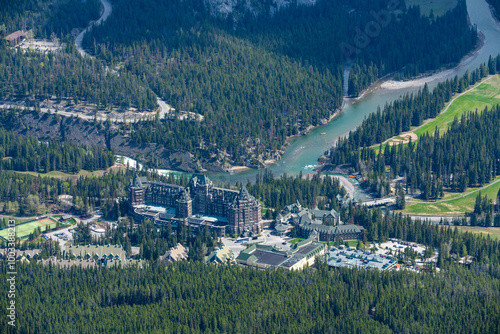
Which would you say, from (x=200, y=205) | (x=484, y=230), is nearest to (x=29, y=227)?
(x=200, y=205)

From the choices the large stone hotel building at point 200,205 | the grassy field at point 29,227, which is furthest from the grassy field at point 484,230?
the grassy field at point 29,227

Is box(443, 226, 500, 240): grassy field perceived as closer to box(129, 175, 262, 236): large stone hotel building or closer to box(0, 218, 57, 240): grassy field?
box(129, 175, 262, 236): large stone hotel building

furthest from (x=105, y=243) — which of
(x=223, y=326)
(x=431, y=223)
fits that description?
(x=431, y=223)

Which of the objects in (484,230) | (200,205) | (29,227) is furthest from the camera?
(29,227)

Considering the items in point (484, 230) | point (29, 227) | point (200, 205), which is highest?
point (200, 205)

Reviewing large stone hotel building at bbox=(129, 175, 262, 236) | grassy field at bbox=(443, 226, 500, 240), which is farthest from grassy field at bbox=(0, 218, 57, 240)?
grassy field at bbox=(443, 226, 500, 240)

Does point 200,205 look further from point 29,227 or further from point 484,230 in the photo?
point 484,230

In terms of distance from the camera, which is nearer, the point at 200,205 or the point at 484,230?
the point at 200,205

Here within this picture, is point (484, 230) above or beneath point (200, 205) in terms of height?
beneath

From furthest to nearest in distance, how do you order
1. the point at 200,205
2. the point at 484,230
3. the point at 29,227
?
the point at 29,227 → the point at 484,230 → the point at 200,205

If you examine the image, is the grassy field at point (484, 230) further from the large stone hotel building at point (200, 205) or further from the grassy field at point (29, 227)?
the grassy field at point (29, 227)
